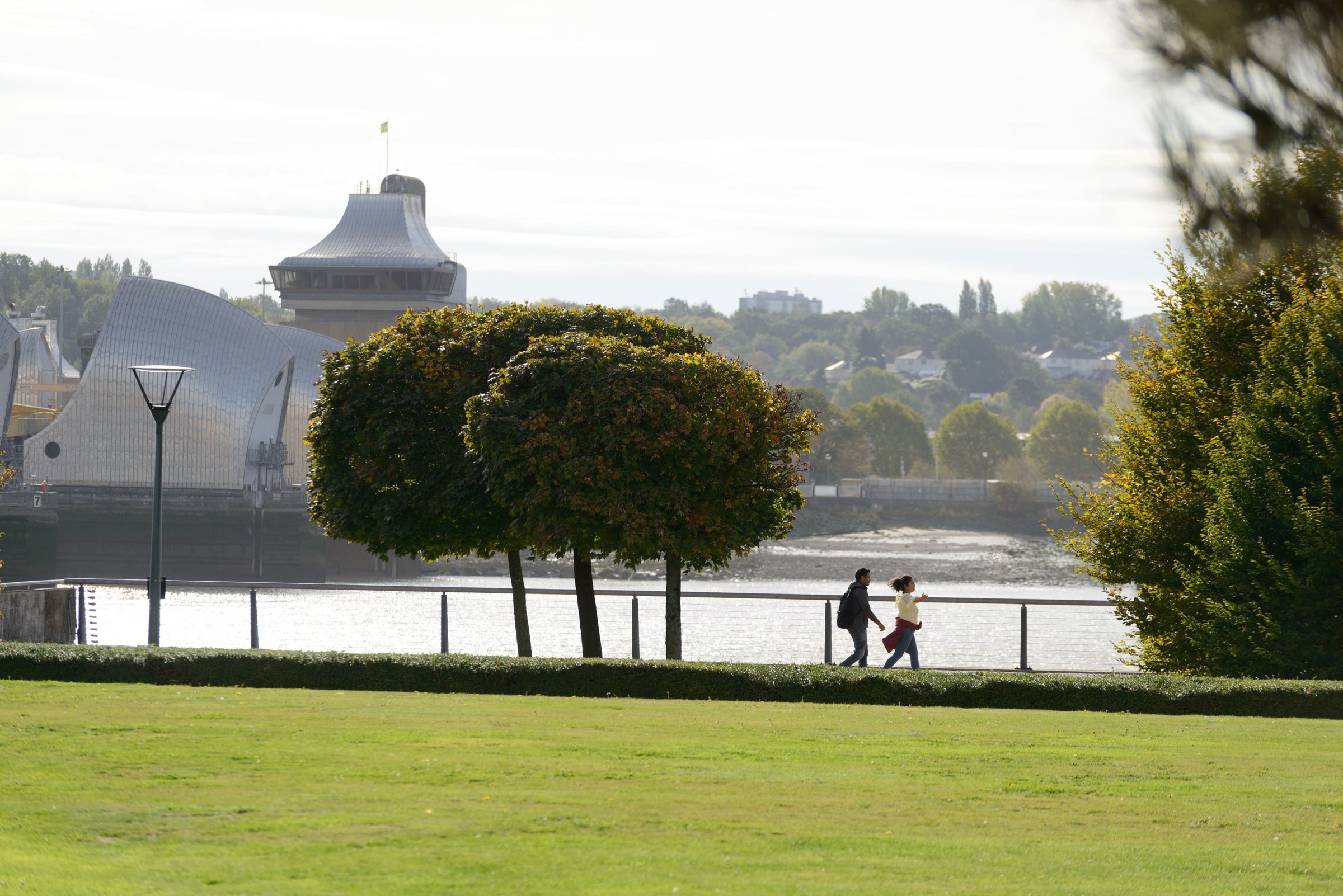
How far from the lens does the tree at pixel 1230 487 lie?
51.1 feet

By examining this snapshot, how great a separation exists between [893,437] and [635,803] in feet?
432

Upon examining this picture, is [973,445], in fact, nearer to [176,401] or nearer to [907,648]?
[176,401]

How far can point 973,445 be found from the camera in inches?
5374

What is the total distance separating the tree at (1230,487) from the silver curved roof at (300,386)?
65.6 metres

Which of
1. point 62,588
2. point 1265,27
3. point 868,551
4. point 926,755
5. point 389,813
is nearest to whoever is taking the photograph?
point 389,813

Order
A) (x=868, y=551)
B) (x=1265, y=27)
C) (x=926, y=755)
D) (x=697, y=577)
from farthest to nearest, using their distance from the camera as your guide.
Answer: (x=868, y=551) → (x=697, y=577) → (x=926, y=755) → (x=1265, y=27)

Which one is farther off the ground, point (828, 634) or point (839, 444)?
point (839, 444)

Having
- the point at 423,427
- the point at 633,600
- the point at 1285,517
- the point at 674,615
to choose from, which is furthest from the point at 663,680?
the point at 423,427

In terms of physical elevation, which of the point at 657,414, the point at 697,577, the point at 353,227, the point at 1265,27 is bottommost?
the point at 697,577

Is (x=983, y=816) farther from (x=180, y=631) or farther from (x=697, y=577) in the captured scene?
(x=697, y=577)

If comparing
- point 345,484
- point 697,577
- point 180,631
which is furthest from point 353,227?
Result: point 345,484

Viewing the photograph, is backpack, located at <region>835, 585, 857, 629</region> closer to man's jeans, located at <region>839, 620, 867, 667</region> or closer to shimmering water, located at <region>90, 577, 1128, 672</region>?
man's jeans, located at <region>839, 620, 867, 667</region>

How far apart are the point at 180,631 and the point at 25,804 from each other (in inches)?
935

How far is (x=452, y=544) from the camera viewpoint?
20.1 metres
